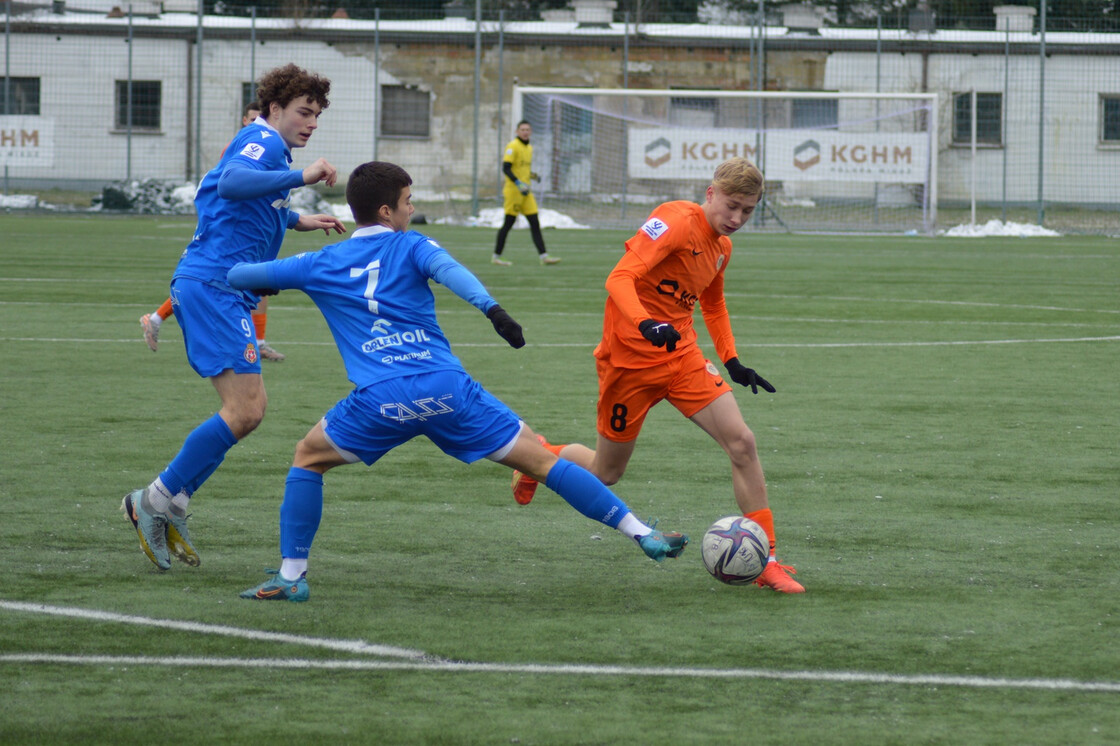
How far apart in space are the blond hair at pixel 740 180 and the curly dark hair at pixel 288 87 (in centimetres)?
161

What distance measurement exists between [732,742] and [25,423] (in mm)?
5697

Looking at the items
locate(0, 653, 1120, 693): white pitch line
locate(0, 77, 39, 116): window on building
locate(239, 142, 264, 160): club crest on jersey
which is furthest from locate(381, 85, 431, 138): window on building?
locate(0, 653, 1120, 693): white pitch line

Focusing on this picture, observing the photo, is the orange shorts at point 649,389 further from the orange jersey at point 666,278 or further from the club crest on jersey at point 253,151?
the club crest on jersey at point 253,151

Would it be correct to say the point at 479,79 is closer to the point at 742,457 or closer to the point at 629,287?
the point at 629,287

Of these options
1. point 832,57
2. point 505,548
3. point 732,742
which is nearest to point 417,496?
point 505,548

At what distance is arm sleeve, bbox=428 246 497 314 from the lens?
4.29 meters

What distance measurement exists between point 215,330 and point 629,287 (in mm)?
1607

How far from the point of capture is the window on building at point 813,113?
30.6m

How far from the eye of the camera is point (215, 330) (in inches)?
209

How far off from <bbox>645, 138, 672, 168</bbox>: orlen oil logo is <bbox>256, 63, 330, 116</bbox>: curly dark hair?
81.5 ft

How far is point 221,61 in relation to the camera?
35.3m

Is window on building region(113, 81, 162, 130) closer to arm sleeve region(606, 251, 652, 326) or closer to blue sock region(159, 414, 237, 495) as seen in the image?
blue sock region(159, 414, 237, 495)

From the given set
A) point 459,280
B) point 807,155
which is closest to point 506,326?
point 459,280

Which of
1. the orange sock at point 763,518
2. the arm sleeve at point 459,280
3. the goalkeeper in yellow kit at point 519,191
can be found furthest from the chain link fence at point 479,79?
the arm sleeve at point 459,280
